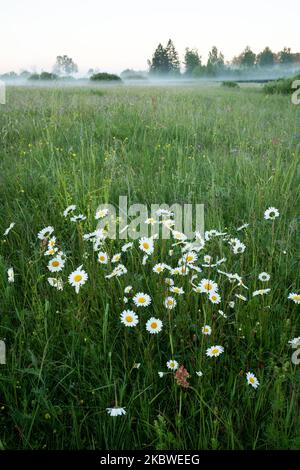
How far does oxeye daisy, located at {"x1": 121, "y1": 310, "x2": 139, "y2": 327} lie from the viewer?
5.68 ft

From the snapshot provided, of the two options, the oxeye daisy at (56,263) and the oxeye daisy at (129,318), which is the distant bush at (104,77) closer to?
the oxeye daisy at (56,263)

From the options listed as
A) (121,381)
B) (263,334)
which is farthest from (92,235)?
(263,334)

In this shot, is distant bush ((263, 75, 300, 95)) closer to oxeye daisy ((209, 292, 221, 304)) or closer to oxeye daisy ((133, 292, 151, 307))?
oxeye daisy ((209, 292, 221, 304))

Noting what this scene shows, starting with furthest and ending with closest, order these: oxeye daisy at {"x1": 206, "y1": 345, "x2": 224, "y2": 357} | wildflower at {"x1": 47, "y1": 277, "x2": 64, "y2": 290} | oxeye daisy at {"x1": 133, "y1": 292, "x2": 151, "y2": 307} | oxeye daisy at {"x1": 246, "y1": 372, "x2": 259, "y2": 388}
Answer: wildflower at {"x1": 47, "y1": 277, "x2": 64, "y2": 290} → oxeye daisy at {"x1": 133, "y1": 292, "x2": 151, "y2": 307} → oxeye daisy at {"x1": 206, "y1": 345, "x2": 224, "y2": 357} → oxeye daisy at {"x1": 246, "y1": 372, "x2": 259, "y2": 388}

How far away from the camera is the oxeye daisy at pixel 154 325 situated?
170cm

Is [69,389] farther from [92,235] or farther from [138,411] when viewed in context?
[92,235]

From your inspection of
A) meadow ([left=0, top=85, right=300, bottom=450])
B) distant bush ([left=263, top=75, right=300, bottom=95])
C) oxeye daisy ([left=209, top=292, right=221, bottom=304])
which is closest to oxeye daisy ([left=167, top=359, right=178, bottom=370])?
meadow ([left=0, top=85, right=300, bottom=450])

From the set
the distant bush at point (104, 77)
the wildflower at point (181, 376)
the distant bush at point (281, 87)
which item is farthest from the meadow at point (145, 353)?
the distant bush at point (104, 77)

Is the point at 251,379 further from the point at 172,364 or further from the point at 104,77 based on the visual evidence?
the point at 104,77

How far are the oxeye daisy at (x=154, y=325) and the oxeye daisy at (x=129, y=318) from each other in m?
0.06

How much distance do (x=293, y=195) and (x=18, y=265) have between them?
2.22 meters

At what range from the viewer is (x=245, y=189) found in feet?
10.6

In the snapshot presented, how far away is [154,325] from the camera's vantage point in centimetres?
173

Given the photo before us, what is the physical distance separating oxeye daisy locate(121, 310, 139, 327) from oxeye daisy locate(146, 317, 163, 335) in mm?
60
